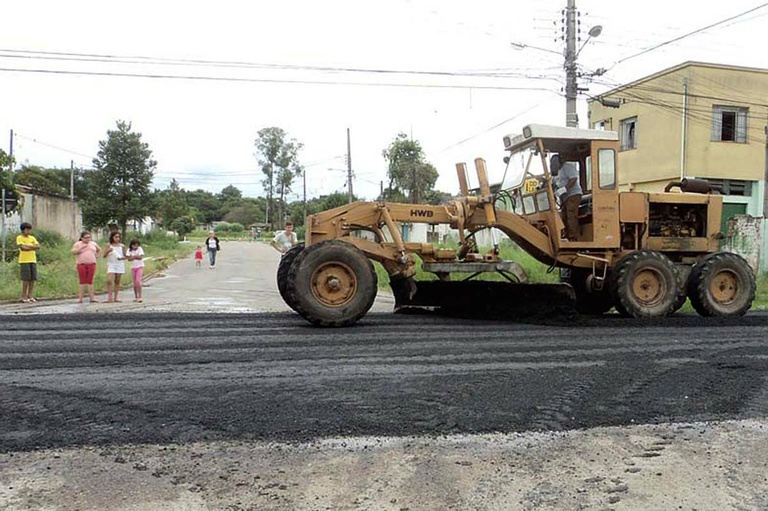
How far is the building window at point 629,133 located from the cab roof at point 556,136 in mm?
18552

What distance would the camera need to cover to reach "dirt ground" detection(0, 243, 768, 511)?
3275 millimetres

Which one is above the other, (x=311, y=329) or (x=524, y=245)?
(x=524, y=245)

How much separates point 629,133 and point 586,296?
61.7 ft

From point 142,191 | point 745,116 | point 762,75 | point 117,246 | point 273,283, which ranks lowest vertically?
point 273,283

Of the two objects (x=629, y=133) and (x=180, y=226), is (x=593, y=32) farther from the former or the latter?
(x=180, y=226)

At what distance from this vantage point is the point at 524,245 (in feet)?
31.2

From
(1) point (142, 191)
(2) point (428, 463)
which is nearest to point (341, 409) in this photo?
(2) point (428, 463)

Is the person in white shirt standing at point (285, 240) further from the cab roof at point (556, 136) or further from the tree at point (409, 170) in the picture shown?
the tree at point (409, 170)

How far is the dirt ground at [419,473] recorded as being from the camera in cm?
328

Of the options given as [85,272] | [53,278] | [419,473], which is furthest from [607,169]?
[53,278]

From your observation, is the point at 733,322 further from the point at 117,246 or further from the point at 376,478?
the point at 117,246

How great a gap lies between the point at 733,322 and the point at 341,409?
7.05 metres

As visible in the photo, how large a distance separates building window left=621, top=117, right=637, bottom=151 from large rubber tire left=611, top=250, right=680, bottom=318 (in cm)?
1869

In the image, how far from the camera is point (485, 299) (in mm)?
9625
